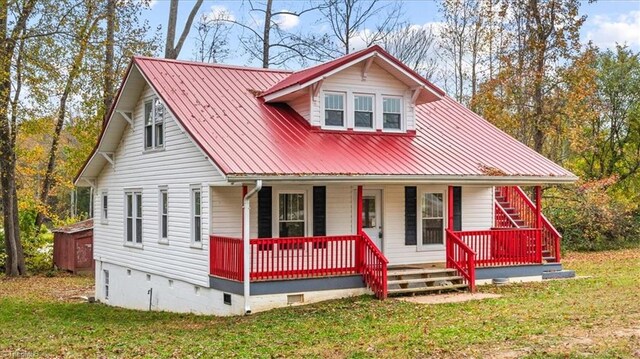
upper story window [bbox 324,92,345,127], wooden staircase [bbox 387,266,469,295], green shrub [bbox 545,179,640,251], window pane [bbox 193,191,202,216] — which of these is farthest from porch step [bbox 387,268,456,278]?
green shrub [bbox 545,179,640,251]

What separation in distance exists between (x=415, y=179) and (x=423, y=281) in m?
2.64

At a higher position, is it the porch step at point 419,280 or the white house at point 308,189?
the white house at point 308,189

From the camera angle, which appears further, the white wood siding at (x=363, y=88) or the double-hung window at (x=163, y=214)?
the double-hung window at (x=163, y=214)

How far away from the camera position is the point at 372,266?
58.8 ft

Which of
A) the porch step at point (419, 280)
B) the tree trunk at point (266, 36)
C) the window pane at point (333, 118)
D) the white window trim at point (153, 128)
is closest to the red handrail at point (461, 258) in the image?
the porch step at point (419, 280)

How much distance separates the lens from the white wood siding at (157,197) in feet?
61.4

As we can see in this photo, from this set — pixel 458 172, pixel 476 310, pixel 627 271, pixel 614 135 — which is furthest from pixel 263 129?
pixel 614 135

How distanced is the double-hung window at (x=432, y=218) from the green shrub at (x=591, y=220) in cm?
1447

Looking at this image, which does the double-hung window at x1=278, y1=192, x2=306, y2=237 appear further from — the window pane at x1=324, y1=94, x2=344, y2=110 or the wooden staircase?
the window pane at x1=324, y1=94, x2=344, y2=110

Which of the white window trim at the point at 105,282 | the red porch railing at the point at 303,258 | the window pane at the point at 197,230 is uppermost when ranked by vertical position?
the window pane at the point at 197,230

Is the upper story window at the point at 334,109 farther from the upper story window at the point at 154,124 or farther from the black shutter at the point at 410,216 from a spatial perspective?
the upper story window at the point at 154,124

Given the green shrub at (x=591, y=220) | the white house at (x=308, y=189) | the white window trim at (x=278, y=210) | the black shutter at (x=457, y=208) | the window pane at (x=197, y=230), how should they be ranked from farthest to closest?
1. the green shrub at (x=591, y=220)
2. the black shutter at (x=457, y=208)
3. the window pane at (x=197, y=230)
4. the white window trim at (x=278, y=210)
5. the white house at (x=308, y=189)

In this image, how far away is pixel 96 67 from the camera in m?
30.5

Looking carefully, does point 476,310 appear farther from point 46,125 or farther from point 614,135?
point 614,135
